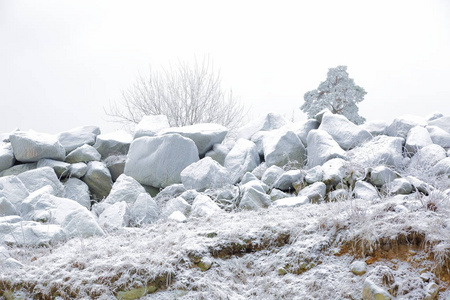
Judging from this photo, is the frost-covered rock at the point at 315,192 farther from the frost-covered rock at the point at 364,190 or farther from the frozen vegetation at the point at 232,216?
the frost-covered rock at the point at 364,190

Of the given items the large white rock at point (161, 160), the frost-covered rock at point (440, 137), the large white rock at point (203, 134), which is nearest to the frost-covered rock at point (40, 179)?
the large white rock at point (161, 160)

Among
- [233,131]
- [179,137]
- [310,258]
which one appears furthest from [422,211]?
[233,131]

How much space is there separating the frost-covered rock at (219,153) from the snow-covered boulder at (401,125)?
2.25 metres

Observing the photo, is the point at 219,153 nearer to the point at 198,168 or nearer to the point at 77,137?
the point at 198,168

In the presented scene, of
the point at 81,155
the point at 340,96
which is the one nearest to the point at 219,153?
the point at 81,155

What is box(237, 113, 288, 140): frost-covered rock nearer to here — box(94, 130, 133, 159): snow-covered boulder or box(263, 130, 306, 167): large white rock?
box(263, 130, 306, 167): large white rock

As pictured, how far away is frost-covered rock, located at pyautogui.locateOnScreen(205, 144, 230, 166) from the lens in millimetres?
6047

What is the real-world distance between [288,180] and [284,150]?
806 mm

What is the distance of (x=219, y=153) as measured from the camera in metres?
6.07

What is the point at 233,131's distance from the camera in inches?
381

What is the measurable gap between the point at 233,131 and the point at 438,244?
7579 mm

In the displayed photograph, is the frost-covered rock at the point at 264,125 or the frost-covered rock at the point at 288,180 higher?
the frost-covered rock at the point at 264,125

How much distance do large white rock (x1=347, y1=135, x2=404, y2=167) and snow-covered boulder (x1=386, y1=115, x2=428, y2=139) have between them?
380 millimetres

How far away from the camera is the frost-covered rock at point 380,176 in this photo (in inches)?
177
